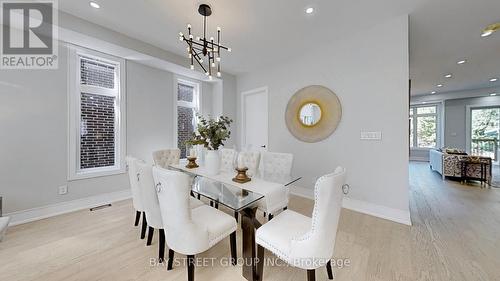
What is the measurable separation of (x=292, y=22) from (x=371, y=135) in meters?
2.08

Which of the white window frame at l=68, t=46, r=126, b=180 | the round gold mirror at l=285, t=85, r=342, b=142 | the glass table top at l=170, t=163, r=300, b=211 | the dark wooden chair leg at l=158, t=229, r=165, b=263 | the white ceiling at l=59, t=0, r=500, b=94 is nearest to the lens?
the glass table top at l=170, t=163, r=300, b=211

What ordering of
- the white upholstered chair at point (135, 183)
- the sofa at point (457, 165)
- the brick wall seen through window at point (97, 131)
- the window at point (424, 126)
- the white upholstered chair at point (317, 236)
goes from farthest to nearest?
the window at point (424, 126) → the sofa at point (457, 165) → the brick wall seen through window at point (97, 131) → the white upholstered chair at point (135, 183) → the white upholstered chair at point (317, 236)

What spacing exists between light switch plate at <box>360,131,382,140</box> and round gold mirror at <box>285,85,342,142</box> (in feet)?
1.45

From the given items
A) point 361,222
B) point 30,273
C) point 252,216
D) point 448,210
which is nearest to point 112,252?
point 30,273

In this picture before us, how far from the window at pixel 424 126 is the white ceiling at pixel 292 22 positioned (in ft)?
15.8

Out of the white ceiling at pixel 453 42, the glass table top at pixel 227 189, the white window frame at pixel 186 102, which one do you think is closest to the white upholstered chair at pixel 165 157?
the glass table top at pixel 227 189

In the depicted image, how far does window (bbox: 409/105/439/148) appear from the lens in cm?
787

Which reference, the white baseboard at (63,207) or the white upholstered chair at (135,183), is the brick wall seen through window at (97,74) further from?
the white upholstered chair at (135,183)

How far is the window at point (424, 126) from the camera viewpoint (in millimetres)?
7868

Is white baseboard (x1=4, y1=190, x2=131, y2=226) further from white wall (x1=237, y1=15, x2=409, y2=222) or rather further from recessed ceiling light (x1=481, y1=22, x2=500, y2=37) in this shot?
recessed ceiling light (x1=481, y1=22, x2=500, y2=37)

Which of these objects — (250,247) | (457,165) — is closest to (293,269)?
(250,247)

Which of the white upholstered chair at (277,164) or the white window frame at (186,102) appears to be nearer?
the white upholstered chair at (277,164)

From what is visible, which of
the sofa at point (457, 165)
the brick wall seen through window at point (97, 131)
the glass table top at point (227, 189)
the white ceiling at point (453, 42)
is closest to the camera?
the glass table top at point (227, 189)

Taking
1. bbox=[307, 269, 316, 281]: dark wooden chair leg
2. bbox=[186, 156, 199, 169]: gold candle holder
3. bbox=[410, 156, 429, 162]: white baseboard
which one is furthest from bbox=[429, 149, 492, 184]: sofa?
bbox=[186, 156, 199, 169]: gold candle holder
